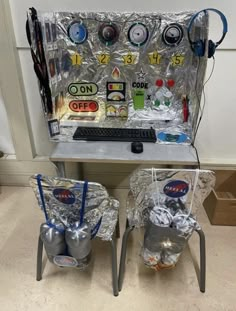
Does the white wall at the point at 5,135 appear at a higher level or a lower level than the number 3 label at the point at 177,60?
lower

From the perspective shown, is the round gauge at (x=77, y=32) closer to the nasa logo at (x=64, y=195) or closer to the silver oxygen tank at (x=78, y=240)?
the nasa logo at (x=64, y=195)

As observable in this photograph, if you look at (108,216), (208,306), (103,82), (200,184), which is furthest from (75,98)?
(208,306)

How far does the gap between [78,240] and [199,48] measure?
44.3 inches

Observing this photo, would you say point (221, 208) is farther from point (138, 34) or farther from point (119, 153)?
point (138, 34)

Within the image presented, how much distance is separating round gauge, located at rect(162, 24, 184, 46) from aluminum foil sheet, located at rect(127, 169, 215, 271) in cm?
79

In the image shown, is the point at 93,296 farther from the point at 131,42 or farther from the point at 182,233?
the point at 131,42

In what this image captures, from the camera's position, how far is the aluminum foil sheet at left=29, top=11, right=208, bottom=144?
54.6 inches

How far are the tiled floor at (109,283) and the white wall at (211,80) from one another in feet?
2.08

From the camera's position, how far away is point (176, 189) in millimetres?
1101

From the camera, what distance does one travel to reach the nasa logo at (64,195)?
3.52ft

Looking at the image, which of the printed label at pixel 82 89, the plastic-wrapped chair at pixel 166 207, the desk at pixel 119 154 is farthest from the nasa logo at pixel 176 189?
the printed label at pixel 82 89

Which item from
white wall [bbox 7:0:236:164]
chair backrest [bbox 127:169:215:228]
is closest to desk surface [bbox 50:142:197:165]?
chair backrest [bbox 127:169:215:228]

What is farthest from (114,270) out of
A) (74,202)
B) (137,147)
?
(137,147)

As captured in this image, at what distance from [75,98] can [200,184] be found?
940 millimetres
